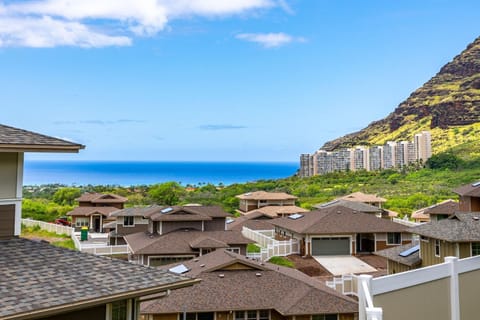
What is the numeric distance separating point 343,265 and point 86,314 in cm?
2152

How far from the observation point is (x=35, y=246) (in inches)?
316

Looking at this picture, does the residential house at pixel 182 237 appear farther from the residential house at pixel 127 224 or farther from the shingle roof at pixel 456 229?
the shingle roof at pixel 456 229

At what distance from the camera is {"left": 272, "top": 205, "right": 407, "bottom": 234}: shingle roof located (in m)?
28.9

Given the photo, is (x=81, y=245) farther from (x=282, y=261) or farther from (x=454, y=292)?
(x=454, y=292)

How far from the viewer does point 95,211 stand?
4581 centimetres

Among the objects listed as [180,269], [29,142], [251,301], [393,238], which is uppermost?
[29,142]

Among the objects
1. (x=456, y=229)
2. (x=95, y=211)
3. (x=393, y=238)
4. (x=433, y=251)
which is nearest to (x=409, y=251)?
(x=433, y=251)

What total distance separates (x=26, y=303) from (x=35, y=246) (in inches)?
95.1

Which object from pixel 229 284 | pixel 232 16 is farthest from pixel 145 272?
pixel 232 16

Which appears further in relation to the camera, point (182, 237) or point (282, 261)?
point (182, 237)

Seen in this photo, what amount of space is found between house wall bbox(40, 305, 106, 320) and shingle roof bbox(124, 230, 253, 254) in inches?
693

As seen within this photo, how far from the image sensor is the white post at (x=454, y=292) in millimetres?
8055

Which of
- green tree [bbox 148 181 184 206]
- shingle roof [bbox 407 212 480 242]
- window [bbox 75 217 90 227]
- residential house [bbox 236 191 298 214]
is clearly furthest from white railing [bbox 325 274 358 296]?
green tree [bbox 148 181 184 206]

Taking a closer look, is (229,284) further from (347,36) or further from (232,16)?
(232,16)
